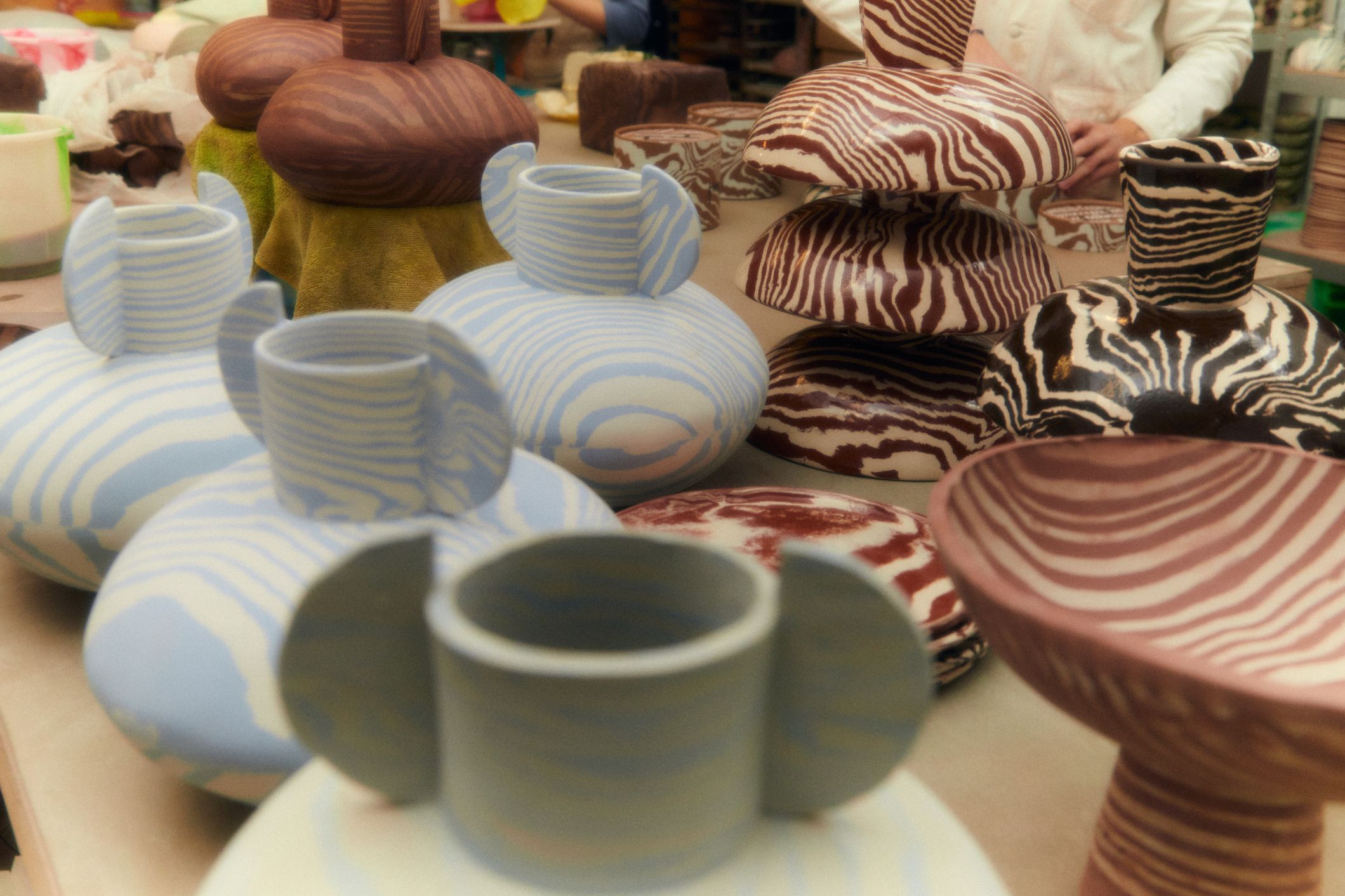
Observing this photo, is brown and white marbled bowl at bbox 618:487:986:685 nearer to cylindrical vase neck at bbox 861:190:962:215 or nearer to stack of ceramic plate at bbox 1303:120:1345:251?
cylindrical vase neck at bbox 861:190:962:215

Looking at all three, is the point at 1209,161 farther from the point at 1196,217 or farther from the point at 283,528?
the point at 283,528

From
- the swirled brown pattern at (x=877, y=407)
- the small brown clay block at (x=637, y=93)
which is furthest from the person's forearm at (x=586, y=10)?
the swirled brown pattern at (x=877, y=407)

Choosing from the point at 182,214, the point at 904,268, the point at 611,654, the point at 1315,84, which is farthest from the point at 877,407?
the point at 1315,84

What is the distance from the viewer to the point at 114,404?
61cm

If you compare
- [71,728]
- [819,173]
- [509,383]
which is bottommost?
[71,728]

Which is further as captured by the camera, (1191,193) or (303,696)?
(1191,193)

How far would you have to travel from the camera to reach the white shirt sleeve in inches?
73.0

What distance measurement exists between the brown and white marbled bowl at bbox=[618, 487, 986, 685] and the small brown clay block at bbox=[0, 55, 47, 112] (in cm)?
112

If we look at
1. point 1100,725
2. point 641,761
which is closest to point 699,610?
point 641,761

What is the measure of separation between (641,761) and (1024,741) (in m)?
0.38

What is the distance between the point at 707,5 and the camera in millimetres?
3488

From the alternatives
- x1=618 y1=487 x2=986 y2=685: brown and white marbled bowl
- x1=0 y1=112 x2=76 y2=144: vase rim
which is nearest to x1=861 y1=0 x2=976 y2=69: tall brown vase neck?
x1=618 y1=487 x2=986 y2=685: brown and white marbled bowl

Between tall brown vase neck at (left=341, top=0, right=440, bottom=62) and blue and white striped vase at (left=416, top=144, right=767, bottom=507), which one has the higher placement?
tall brown vase neck at (left=341, top=0, right=440, bottom=62)

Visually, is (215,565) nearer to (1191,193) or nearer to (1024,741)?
(1024,741)
